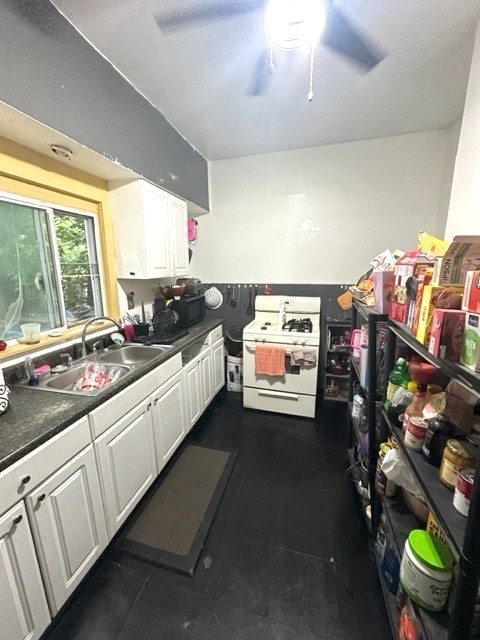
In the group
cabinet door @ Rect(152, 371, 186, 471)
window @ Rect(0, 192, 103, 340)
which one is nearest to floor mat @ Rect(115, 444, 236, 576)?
cabinet door @ Rect(152, 371, 186, 471)

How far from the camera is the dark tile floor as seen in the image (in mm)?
1101

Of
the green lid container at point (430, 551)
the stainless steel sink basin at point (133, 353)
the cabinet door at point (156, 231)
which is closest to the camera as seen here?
the green lid container at point (430, 551)

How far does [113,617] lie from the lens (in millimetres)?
1135

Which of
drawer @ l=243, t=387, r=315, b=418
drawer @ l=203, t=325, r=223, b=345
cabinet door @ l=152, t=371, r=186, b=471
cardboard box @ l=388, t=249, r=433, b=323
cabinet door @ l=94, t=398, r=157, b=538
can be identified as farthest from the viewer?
drawer @ l=203, t=325, r=223, b=345

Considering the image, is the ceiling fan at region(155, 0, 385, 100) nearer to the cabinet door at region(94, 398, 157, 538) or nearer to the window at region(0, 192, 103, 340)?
the window at region(0, 192, 103, 340)

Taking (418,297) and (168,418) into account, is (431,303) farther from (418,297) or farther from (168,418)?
(168,418)

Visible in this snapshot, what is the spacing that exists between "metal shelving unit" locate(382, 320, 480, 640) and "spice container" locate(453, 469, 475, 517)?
0.9 inches

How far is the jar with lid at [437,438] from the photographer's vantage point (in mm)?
822

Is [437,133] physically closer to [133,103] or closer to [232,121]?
[232,121]

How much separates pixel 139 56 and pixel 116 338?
174 centimetres

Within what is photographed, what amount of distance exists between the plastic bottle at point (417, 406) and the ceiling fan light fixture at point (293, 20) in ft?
5.02

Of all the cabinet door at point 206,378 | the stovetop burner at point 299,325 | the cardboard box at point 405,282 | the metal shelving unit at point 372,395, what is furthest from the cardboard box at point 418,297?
the cabinet door at point 206,378

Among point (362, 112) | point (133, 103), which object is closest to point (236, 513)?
point (133, 103)

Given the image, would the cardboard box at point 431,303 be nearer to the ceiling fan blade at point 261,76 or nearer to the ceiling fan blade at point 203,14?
the ceiling fan blade at point 203,14
